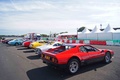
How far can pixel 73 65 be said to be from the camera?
20.5 ft

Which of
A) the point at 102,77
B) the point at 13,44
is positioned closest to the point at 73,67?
the point at 102,77

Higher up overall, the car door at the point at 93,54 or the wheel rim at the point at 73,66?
the car door at the point at 93,54

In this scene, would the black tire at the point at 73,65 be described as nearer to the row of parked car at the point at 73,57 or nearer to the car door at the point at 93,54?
the row of parked car at the point at 73,57

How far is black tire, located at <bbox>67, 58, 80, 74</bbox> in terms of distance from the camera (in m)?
6.03

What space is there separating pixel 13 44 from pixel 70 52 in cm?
2204

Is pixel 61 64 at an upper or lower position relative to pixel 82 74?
upper

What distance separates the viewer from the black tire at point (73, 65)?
6.03 m

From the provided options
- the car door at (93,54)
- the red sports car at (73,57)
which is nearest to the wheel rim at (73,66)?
the red sports car at (73,57)

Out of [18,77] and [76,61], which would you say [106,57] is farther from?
[18,77]

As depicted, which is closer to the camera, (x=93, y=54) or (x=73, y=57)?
(x=73, y=57)

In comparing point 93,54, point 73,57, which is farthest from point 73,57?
point 93,54

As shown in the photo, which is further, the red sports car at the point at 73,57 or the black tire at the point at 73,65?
the black tire at the point at 73,65

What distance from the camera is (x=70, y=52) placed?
20.7 feet

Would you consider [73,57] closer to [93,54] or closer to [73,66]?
[73,66]
